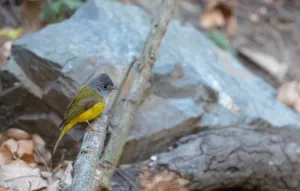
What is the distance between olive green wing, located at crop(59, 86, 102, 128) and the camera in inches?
155

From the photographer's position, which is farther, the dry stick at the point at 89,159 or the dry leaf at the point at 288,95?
the dry leaf at the point at 288,95

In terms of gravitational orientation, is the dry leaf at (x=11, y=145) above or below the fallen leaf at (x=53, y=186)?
above

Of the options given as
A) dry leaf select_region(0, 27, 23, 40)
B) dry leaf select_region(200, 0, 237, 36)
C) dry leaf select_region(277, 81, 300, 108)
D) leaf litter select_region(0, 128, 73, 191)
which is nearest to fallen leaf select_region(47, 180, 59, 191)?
leaf litter select_region(0, 128, 73, 191)

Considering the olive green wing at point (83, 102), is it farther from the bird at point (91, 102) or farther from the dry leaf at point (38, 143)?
the dry leaf at point (38, 143)

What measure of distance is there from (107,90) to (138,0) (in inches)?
163

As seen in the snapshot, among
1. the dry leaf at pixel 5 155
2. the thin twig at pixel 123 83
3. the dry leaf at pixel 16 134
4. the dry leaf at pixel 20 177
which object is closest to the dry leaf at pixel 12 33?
the dry leaf at pixel 16 134

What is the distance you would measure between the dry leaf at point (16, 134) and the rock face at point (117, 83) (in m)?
0.09

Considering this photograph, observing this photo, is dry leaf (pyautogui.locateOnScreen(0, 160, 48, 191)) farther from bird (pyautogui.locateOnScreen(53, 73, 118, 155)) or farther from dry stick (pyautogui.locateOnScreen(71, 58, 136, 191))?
dry stick (pyautogui.locateOnScreen(71, 58, 136, 191))

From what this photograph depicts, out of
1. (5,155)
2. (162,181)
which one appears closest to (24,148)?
(5,155)

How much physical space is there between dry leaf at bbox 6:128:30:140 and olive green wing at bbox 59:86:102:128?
0.96 meters

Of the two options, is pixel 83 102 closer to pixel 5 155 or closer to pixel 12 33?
pixel 5 155

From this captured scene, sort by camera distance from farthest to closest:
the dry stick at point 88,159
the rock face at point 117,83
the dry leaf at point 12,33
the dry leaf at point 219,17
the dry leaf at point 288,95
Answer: the dry leaf at point 219,17 < the dry leaf at point 288,95 < the dry leaf at point 12,33 < the rock face at point 117,83 < the dry stick at point 88,159

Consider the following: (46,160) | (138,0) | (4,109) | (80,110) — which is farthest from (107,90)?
(138,0)

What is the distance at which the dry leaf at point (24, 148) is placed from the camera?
4535 mm
